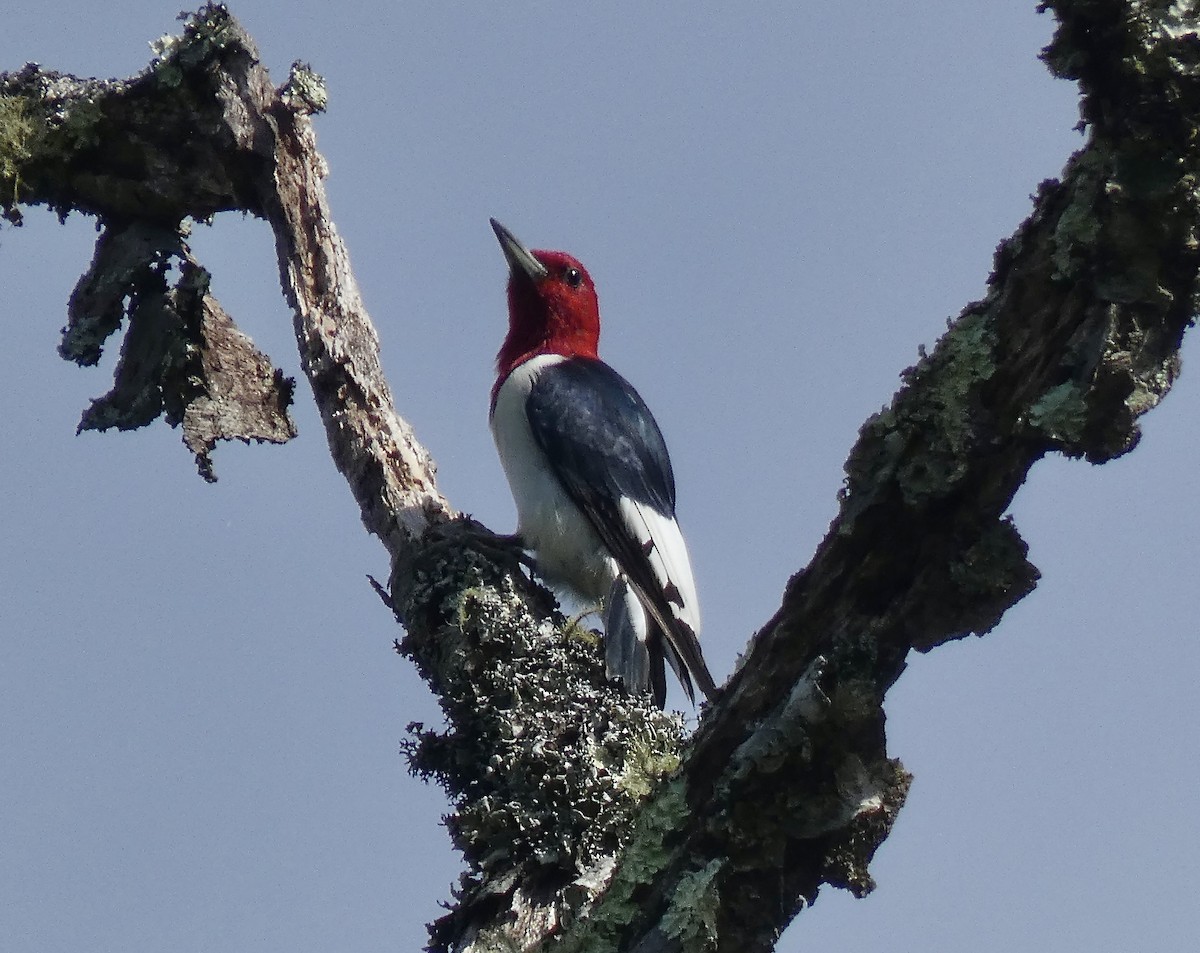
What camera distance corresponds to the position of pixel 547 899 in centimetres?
261

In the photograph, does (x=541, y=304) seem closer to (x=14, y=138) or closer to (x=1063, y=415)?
(x=14, y=138)

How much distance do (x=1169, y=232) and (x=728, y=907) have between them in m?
1.23

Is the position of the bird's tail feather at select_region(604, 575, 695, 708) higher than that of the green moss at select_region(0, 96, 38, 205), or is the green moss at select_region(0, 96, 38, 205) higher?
the green moss at select_region(0, 96, 38, 205)

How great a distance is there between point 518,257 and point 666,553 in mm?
1829

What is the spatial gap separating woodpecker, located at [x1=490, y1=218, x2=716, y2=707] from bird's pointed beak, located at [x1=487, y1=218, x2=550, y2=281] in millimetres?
377

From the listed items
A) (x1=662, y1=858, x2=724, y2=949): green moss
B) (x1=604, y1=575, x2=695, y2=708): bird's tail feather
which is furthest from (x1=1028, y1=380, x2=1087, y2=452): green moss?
(x1=604, y1=575, x2=695, y2=708): bird's tail feather

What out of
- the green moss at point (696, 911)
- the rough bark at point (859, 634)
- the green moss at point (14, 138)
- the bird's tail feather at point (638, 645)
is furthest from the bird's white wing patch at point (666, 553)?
the green moss at point (14, 138)

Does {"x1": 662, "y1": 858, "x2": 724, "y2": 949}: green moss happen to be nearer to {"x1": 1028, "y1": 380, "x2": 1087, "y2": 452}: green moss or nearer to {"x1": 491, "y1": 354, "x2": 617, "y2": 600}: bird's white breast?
{"x1": 1028, "y1": 380, "x2": 1087, "y2": 452}: green moss

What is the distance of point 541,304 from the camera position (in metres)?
5.91

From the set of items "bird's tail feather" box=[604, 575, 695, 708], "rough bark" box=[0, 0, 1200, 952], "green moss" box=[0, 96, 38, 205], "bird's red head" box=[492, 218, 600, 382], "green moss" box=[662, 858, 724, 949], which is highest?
"bird's red head" box=[492, 218, 600, 382]

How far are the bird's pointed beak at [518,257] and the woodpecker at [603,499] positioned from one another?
377mm

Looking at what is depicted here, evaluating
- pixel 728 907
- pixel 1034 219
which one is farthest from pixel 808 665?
pixel 1034 219

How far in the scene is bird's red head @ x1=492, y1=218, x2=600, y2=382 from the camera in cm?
589

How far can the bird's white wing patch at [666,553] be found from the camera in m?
Answer: 4.35
